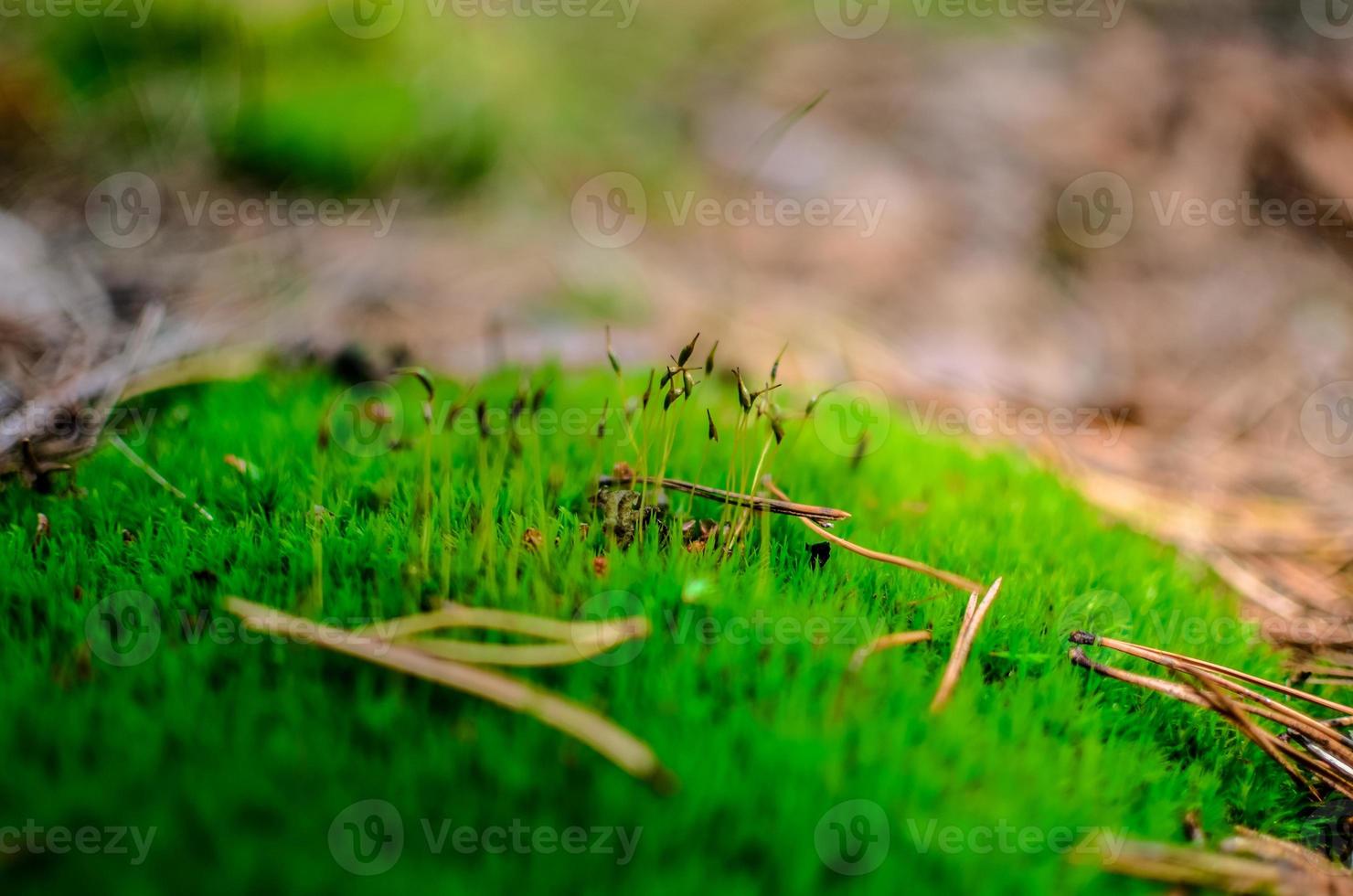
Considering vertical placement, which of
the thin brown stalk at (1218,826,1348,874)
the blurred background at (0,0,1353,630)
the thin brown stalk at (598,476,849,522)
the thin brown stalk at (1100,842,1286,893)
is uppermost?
the blurred background at (0,0,1353,630)

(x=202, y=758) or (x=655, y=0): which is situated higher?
(x=655, y=0)

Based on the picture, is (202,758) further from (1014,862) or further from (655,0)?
(655,0)

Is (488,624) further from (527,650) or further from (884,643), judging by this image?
(884,643)

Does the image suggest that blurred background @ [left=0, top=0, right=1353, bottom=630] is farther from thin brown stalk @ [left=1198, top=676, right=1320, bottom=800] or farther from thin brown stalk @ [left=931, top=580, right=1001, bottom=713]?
thin brown stalk @ [left=931, top=580, right=1001, bottom=713]

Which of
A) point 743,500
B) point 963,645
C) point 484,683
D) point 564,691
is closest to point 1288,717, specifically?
point 963,645

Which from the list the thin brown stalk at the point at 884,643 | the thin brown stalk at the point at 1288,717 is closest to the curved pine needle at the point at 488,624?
the thin brown stalk at the point at 884,643

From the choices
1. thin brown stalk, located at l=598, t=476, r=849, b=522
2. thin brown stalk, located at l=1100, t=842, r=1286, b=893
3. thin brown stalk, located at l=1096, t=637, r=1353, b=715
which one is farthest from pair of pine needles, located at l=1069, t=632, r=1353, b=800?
thin brown stalk, located at l=598, t=476, r=849, b=522

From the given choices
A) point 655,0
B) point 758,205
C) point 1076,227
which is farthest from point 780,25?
point 1076,227
